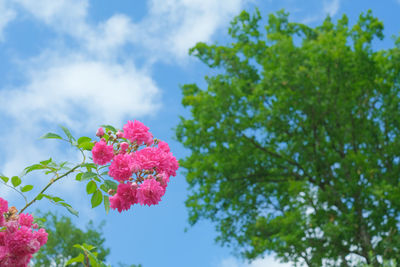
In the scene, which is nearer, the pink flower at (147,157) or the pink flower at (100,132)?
the pink flower at (147,157)

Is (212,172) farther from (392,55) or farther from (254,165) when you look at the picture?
(392,55)

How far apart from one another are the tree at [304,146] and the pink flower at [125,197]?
10.3 meters

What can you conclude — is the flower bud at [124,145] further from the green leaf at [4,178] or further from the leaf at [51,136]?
the green leaf at [4,178]

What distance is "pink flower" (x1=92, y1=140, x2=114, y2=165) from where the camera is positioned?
3453 mm

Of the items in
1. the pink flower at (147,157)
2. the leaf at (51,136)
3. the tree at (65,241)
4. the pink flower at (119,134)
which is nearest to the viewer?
the leaf at (51,136)

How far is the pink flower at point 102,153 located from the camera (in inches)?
136

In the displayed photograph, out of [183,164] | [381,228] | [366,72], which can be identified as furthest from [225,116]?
[381,228]

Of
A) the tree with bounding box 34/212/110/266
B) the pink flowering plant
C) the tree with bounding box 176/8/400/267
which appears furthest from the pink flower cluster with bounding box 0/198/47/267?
the tree with bounding box 34/212/110/266

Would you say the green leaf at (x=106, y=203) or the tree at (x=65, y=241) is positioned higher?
the tree at (x=65, y=241)

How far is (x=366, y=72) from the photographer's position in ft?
49.8

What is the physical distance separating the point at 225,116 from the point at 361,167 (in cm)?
478

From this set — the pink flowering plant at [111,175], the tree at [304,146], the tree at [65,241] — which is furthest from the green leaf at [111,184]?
the tree at [65,241]

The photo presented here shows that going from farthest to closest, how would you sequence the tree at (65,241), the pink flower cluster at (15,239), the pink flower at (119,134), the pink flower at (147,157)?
the tree at (65,241) → the pink flower at (119,134) → the pink flower at (147,157) → the pink flower cluster at (15,239)

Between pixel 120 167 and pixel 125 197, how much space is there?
9.7 inches
